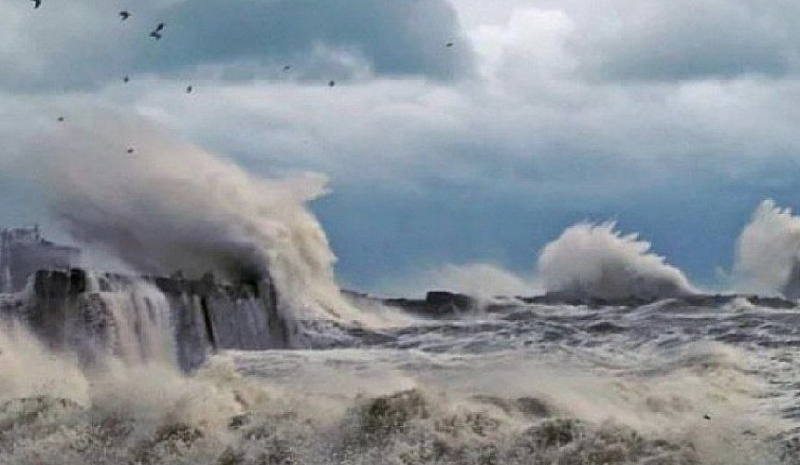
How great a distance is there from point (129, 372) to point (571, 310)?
54.9ft

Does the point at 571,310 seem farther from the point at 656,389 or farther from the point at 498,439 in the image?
the point at 498,439

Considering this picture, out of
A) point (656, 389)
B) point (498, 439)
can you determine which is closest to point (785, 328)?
point (656, 389)

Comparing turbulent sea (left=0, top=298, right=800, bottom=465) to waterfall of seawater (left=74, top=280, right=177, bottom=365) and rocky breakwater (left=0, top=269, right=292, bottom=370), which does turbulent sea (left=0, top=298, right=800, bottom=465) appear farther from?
rocky breakwater (left=0, top=269, right=292, bottom=370)

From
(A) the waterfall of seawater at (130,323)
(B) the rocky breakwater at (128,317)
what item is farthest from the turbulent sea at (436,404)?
(B) the rocky breakwater at (128,317)

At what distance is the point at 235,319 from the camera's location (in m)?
Answer: 34.5

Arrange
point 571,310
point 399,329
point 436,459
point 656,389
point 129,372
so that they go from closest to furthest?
1. point 436,459
2. point 656,389
3. point 129,372
4. point 399,329
5. point 571,310

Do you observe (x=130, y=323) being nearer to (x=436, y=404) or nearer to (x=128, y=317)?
(x=128, y=317)

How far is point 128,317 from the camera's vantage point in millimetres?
31078

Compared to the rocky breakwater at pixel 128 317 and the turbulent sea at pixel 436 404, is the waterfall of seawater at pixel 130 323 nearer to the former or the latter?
the rocky breakwater at pixel 128 317

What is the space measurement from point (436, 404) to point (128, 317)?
13588 millimetres

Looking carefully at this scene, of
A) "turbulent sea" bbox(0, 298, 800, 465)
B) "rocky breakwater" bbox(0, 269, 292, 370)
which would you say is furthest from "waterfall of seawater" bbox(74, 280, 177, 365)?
"turbulent sea" bbox(0, 298, 800, 465)

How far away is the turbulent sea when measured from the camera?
17.4 meters

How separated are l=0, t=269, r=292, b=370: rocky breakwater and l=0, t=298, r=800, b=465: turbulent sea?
0.78 metres

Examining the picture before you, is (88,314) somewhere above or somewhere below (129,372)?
above
